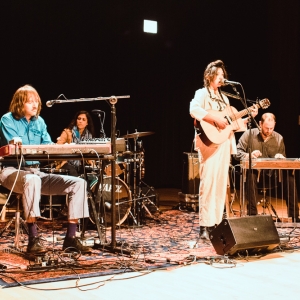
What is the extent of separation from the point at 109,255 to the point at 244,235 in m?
1.04

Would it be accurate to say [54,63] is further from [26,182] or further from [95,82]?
[26,182]

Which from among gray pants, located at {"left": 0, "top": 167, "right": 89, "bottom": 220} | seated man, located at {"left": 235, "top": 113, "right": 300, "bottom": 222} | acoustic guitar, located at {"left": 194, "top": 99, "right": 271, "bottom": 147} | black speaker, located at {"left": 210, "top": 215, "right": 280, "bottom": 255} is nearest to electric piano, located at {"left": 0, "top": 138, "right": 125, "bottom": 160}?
gray pants, located at {"left": 0, "top": 167, "right": 89, "bottom": 220}

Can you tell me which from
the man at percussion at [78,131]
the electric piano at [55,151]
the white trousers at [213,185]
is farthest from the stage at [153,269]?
the man at percussion at [78,131]

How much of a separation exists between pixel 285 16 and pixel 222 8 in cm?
118

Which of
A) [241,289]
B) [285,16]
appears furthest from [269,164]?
[285,16]

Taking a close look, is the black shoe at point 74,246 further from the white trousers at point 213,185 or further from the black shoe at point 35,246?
the white trousers at point 213,185

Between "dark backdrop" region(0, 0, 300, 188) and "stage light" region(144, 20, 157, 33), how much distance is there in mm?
82

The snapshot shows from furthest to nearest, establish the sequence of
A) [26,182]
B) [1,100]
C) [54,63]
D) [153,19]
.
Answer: [153,19] < [54,63] < [1,100] < [26,182]

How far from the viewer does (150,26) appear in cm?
942

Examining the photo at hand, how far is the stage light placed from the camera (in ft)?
30.7

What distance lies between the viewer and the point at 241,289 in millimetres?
2994

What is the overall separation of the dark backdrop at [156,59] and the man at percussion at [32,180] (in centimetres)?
366

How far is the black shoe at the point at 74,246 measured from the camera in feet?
13.0

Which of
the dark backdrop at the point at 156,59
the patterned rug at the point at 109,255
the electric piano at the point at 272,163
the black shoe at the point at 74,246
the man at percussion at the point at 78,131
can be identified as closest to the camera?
the patterned rug at the point at 109,255
